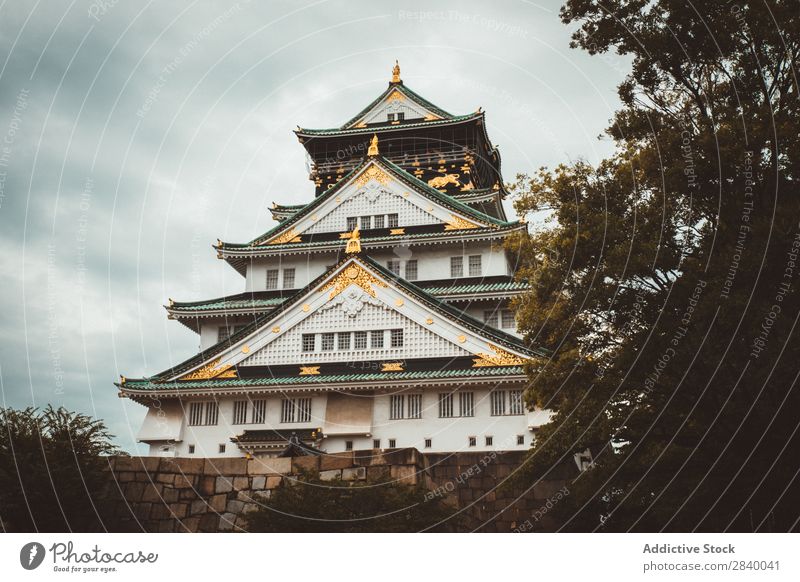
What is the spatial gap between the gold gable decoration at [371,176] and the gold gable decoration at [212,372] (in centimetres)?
1177

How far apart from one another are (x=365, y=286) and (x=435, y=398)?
4.87 meters

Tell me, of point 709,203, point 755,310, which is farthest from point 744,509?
point 709,203

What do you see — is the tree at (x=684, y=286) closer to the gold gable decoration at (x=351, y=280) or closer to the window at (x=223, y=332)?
the gold gable decoration at (x=351, y=280)

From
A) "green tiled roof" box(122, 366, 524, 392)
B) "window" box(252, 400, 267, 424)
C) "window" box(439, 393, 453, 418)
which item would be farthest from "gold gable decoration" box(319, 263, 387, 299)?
"window" box(439, 393, 453, 418)

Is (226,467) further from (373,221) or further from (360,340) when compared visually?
(373,221)

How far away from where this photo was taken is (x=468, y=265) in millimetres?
32969

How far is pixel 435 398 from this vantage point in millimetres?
26344

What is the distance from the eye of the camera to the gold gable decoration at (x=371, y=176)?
116 ft

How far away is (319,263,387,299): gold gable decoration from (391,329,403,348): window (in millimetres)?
1825

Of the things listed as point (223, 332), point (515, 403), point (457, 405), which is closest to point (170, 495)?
point (457, 405)

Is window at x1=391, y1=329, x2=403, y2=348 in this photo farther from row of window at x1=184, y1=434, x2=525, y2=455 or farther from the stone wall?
the stone wall

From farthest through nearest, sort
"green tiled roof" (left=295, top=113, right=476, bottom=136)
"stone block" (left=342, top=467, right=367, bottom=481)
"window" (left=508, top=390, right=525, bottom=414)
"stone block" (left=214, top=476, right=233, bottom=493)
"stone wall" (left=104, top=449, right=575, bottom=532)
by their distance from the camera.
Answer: "green tiled roof" (left=295, top=113, right=476, bottom=136)
"window" (left=508, top=390, right=525, bottom=414)
"stone block" (left=214, top=476, right=233, bottom=493)
"stone block" (left=342, top=467, right=367, bottom=481)
"stone wall" (left=104, top=449, right=575, bottom=532)

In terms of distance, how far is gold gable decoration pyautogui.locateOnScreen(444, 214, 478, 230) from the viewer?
108ft
